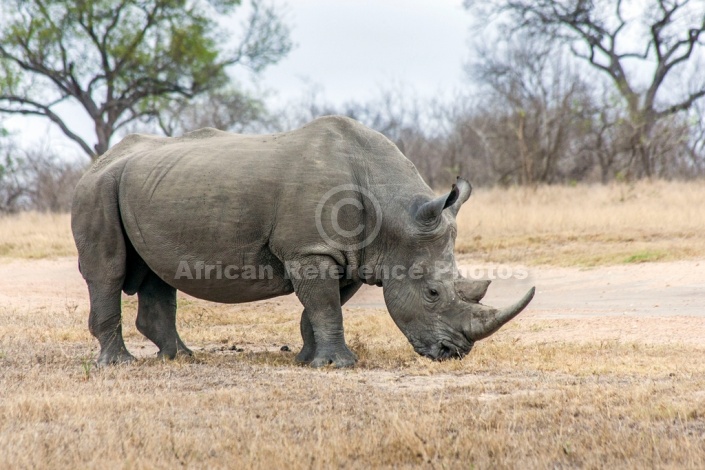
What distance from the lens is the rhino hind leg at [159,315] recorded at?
27.1 feet

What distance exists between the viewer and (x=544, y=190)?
859 inches

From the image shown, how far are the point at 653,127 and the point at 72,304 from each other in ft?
68.9

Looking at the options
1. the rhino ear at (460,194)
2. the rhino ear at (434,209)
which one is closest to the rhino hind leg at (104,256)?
the rhino ear at (434,209)

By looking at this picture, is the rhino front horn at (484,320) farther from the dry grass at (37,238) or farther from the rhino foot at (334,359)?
the dry grass at (37,238)

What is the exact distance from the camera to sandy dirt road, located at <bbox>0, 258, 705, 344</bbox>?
9.26 meters

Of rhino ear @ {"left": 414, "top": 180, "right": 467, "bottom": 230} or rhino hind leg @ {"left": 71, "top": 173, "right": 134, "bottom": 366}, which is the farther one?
rhino hind leg @ {"left": 71, "top": 173, "right": 134, "bottom": 366}

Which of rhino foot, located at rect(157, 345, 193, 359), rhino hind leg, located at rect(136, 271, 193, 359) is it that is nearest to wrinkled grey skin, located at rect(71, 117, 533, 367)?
rhino foot, located at rect(157, 345, 193, 359)

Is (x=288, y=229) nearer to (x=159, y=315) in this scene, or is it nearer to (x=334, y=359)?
(x=334, y=359)

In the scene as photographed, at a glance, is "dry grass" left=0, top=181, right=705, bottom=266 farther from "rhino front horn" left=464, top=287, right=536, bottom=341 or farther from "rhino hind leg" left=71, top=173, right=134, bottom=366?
"rhino hind leg" left=71, top=173, right=134, bottom=366

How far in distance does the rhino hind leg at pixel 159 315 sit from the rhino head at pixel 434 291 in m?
2.10

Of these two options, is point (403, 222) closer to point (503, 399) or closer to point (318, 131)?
point (318, 131)

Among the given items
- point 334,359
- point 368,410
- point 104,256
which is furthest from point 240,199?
point 368,410

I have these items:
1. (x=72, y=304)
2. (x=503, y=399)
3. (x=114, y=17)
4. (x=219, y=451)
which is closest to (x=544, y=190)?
(x=72, y=304)

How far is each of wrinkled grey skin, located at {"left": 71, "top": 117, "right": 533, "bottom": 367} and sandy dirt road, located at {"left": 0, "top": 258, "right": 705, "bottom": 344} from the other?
2210 millimetres
